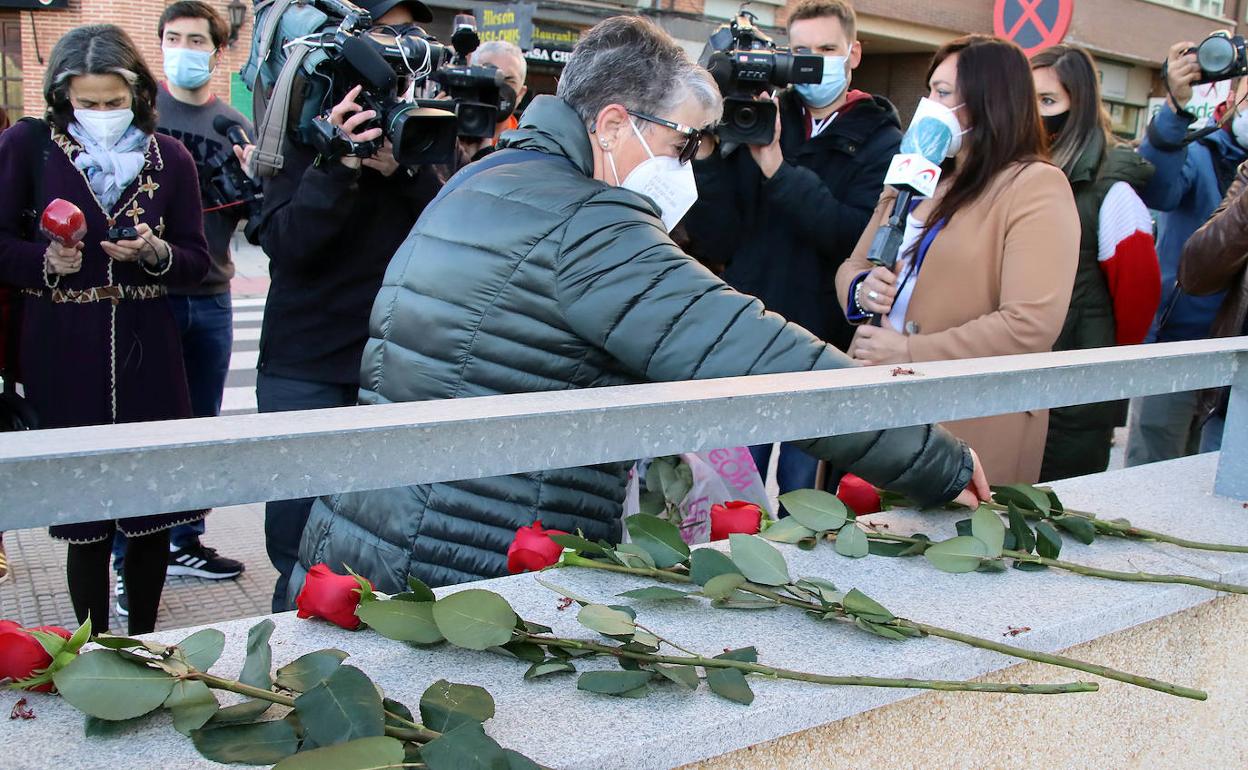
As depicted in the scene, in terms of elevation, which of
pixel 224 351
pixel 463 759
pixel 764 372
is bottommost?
pixel 224 351

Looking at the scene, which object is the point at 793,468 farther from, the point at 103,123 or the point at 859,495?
the point at 103,123

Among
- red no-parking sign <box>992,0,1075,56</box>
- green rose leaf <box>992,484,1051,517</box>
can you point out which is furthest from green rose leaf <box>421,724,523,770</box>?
red no-parking sign <box>992,0,1075,56</box>

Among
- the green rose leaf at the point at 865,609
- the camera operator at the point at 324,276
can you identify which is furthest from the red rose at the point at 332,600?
the camera operator at the point at 324,276

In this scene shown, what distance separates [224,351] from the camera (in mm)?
4555

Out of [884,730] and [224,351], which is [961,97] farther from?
[224,351]

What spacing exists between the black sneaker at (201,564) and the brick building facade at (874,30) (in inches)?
336

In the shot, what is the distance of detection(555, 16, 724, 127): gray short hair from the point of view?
2271 millimetres

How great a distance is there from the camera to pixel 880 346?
2885 mm

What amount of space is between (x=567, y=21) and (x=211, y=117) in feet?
45.8

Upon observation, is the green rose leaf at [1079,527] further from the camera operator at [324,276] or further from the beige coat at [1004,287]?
the camera operator at [324,276]

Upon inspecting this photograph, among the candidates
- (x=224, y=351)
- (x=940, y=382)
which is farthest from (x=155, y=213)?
(x=940, y=382)

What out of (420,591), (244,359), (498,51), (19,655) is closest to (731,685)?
(420,591)

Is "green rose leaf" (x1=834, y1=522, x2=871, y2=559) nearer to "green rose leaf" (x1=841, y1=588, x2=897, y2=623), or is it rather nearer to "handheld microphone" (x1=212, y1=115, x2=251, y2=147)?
"green rose leaf" (x1=841, y1=588, x2=897, y2=623)

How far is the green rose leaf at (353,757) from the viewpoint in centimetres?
100
